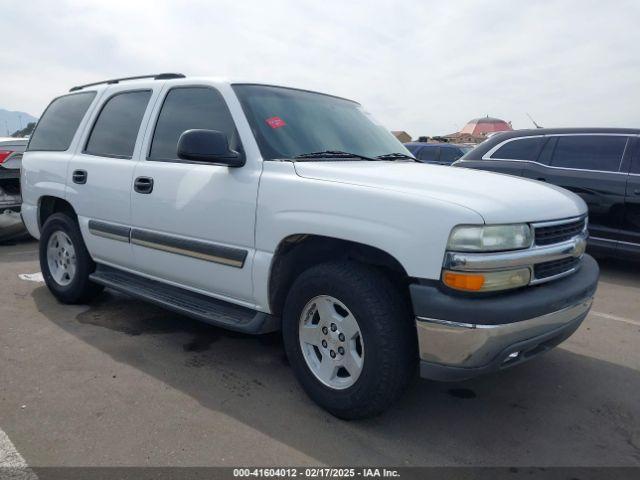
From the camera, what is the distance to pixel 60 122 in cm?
484

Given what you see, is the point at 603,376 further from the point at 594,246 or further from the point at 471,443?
the point at 594,246

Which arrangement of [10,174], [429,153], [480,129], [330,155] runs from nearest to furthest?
1. [330,155]
2. [10,174]
3. [429,153]
4. [480,129]

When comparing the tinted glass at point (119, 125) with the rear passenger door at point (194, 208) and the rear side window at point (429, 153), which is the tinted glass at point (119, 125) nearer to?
the rear passenger door at point (194, 208)

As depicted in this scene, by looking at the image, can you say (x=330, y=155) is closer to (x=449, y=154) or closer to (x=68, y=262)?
(x=68, y=262)

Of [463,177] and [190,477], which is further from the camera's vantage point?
[463,177]

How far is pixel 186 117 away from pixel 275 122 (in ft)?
2.44

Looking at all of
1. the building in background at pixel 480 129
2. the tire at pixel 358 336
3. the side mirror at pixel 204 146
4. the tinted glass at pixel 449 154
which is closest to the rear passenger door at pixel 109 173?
the side mirror at pixel 204 146

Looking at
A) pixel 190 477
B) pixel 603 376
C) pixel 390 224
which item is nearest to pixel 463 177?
pixel 390 224

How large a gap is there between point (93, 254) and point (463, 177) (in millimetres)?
3077

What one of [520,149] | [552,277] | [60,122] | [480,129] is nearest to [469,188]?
[552,277]

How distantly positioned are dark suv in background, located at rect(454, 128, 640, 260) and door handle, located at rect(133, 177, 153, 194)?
480 centimetres

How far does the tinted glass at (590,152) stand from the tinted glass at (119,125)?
4.98 m

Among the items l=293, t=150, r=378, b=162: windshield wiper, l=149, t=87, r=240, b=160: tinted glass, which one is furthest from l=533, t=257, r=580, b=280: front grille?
l=149, t=87, r=240, b=160: tinted glass

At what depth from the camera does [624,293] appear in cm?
539
